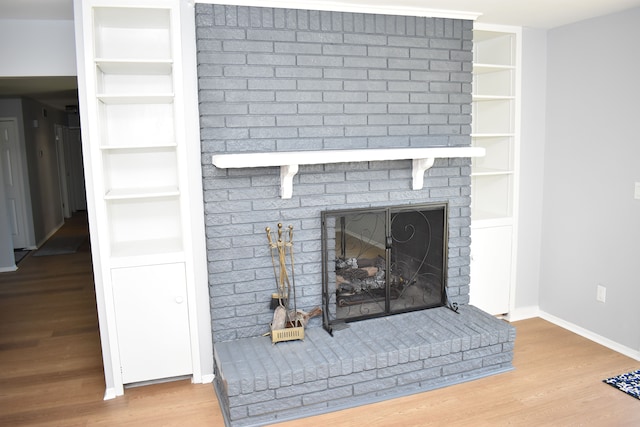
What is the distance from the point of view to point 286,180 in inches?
119

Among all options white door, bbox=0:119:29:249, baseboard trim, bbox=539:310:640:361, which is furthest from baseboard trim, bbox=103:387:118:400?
white door, bbox=0:119:29:249

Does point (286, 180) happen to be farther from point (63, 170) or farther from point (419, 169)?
point (63, 170)

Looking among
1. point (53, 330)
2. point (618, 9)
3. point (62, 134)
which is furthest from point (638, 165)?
point (62, 134)

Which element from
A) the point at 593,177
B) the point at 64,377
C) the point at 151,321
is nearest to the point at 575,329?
the point at 593,177

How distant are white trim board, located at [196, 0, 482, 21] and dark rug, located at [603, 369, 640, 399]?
239cm

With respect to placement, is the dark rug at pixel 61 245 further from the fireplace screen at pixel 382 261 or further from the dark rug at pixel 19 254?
the fireplace screen at pixel 382 261

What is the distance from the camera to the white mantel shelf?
2.79 m

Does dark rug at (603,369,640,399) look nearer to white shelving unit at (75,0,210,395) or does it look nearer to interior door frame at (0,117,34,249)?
white shelving unit at (75,0,210,395)

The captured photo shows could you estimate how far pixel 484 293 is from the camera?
12.9 ft

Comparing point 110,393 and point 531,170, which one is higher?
point 531,170

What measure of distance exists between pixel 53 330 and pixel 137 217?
62.5 inches

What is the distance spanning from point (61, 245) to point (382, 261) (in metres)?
5.54

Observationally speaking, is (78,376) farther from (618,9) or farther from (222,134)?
(618,9)

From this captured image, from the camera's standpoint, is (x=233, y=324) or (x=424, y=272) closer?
(x=233, y=324)
